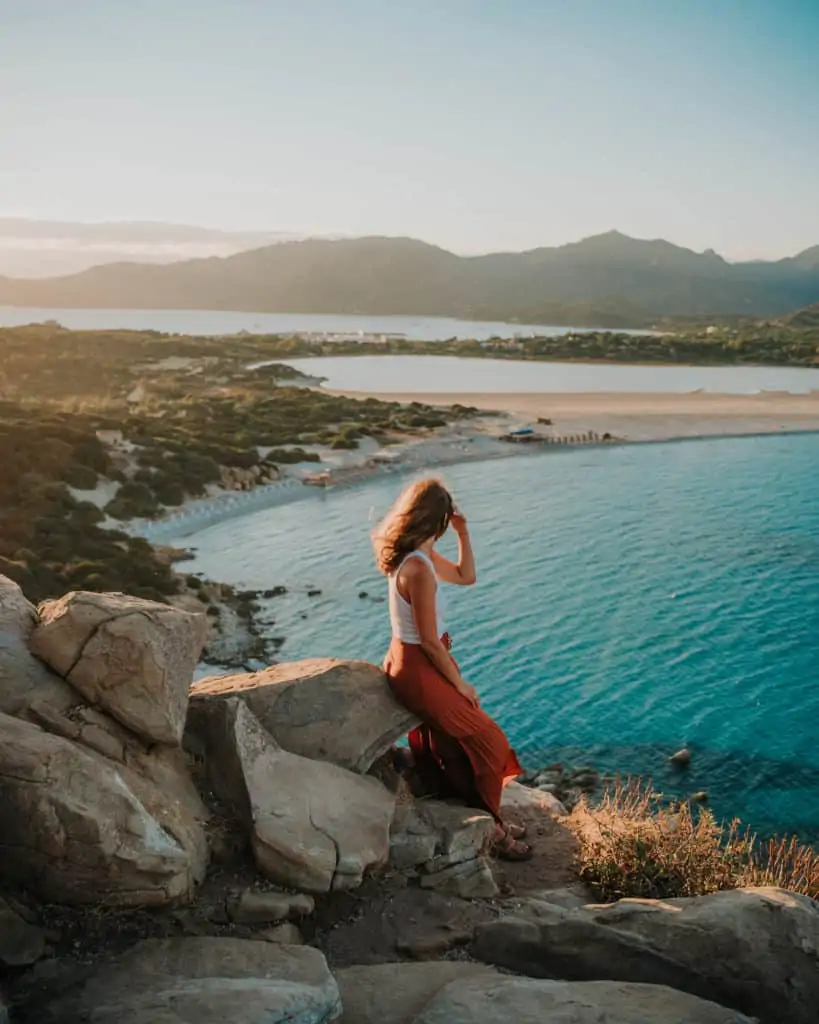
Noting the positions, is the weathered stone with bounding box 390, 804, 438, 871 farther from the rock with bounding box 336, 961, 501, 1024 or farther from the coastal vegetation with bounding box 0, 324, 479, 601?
the coastal vegetation with bounding box 0, 324, 479, 601

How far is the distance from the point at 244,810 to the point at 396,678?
170cm

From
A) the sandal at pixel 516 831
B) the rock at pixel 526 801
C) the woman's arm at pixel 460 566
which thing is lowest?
the rock at pixel 526 801

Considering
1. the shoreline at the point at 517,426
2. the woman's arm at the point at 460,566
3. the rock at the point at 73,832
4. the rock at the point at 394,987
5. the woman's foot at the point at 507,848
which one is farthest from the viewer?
the shoreline at the point at 517,426

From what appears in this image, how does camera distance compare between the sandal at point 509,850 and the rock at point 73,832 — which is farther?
the sandal at point 509,850

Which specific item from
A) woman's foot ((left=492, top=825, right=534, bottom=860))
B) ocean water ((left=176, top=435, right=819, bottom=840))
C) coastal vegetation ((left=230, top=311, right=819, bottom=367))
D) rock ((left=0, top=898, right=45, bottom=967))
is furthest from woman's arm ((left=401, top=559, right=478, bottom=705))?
coastal vegetation ((left=230, top=311, right=819, bottom=367))

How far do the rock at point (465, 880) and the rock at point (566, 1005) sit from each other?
5.20ft

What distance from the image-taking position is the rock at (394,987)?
17.7 ft

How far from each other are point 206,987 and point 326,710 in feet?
9.81

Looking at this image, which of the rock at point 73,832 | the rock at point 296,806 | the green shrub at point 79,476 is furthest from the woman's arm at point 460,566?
the green shrub at point 79,476

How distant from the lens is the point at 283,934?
6.10 meters

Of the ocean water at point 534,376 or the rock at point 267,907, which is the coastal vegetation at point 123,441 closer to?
→ the ocean water at point 534,376

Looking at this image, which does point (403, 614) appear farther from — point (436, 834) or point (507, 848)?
point (507, 848)

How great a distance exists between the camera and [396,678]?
25.8ft

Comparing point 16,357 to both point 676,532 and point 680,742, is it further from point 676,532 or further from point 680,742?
point 680,742
